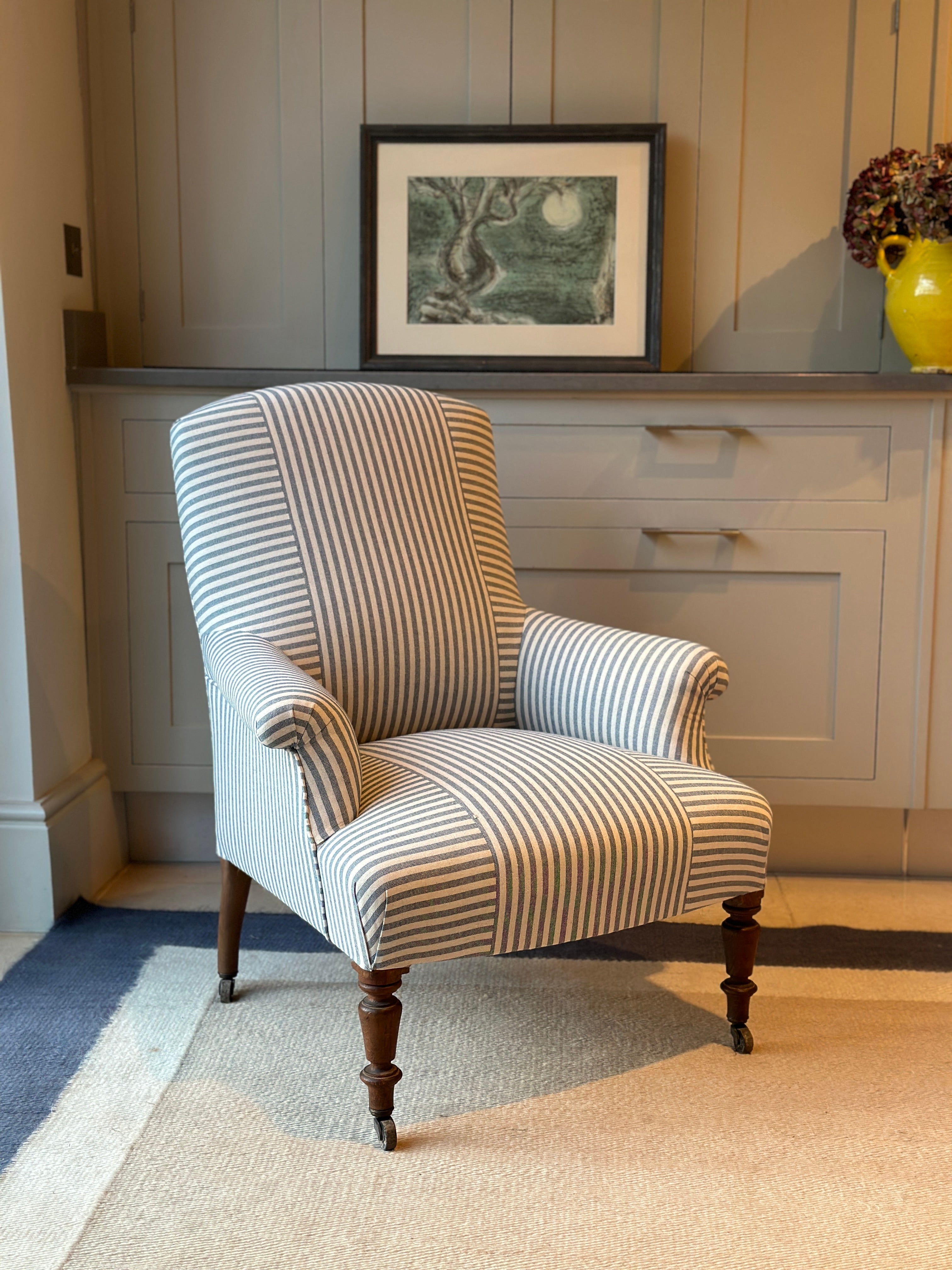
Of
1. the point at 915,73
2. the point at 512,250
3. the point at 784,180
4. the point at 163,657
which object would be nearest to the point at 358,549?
the point at 163,657

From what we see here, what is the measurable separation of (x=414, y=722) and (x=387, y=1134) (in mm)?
626

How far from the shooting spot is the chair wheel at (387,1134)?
1.40 meters

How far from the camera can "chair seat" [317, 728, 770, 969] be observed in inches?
52.1

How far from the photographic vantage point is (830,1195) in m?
1.33

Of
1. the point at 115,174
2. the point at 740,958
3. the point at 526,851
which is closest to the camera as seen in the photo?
the point at 526,851

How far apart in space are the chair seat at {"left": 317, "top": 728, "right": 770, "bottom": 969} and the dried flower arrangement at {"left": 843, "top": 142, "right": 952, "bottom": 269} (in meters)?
1.22

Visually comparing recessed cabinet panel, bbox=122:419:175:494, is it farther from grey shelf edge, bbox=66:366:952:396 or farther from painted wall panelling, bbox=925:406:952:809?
painted wall panelling, bbox=925:406:952:809

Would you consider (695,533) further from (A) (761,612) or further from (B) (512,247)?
(B) (512,247)

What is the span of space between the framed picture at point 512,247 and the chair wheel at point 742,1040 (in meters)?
1.33

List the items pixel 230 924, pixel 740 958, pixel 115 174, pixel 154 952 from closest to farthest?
pixel 740 958 < pixel 230 924 < pixel 154 952 < pixel 115 174

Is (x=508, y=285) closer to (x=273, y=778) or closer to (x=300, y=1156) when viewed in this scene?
(x=273, y=778)

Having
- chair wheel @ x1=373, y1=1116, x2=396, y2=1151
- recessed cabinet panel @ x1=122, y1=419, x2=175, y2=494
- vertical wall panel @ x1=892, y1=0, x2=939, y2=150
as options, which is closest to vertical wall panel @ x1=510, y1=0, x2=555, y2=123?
vertical wall panel @ x1=892, y1=0, x2=939, y2=150

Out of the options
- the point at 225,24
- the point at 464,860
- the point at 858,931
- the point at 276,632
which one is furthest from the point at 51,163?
the point at 858,931

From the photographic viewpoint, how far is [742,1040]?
5.36 feet
